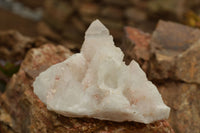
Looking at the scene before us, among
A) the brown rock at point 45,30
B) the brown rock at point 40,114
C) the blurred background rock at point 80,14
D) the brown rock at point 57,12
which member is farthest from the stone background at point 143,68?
the brown rock at point 45,30

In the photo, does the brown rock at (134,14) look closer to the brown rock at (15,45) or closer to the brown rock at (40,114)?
the brown rock at (15,45)

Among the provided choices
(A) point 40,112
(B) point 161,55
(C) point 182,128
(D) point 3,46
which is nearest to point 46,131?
(A) point 40,112

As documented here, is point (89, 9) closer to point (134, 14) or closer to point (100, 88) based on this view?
point (134, 14)

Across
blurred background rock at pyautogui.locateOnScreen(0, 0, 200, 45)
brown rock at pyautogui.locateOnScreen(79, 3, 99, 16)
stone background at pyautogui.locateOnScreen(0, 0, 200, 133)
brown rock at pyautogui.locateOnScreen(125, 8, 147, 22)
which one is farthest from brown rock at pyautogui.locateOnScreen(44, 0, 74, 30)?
stone background at pyautogui.locateOnScreen(0, 0, 200, 133)

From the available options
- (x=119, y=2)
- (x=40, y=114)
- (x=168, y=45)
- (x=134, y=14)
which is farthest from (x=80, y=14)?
(x=40, y=114)

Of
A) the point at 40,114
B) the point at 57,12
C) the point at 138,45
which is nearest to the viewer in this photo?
the point at 40,114

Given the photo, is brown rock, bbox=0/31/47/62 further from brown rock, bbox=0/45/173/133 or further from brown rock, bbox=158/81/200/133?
brown rock, bbox=158/81/200/133
